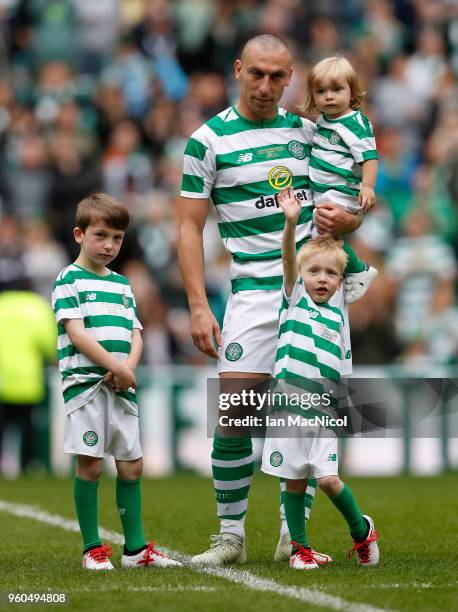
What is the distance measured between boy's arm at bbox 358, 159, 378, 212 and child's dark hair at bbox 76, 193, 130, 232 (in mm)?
1089

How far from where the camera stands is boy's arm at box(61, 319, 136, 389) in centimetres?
639

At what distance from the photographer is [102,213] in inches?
257

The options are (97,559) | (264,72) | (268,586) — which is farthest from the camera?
(264,72)

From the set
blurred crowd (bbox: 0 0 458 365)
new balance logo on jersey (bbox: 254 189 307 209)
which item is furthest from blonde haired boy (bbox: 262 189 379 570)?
blurred crowd (bbox: 0 0 458 365)

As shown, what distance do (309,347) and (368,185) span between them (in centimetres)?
81

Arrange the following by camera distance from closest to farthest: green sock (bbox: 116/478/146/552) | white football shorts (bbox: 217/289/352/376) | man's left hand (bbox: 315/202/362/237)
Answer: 1. green sock (bbox: 116/478/146/552)
2. man's left hand (bbox: 315/202/362/237)
3. white football shorts (bbox: 217/289/352/376)

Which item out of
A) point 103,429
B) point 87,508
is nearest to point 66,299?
point 103,429

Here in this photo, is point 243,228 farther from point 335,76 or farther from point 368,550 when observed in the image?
point 368,550

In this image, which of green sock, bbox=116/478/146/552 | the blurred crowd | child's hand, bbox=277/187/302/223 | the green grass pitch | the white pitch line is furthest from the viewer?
the blurred crowd

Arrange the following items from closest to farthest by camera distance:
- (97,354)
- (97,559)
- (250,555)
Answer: (97,354), (97,559), (250,555)

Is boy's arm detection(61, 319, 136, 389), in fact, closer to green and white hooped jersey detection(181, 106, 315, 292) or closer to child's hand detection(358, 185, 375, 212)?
green and white hooped jersey detection(181, 106, 315, 292)

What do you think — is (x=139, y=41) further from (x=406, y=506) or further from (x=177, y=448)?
(x=406, y=506)

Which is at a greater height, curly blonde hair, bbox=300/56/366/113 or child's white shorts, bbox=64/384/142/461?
curly blonde hair, bbox=300/56/366/113

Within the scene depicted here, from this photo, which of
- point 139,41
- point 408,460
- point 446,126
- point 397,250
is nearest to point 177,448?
point 408,460
